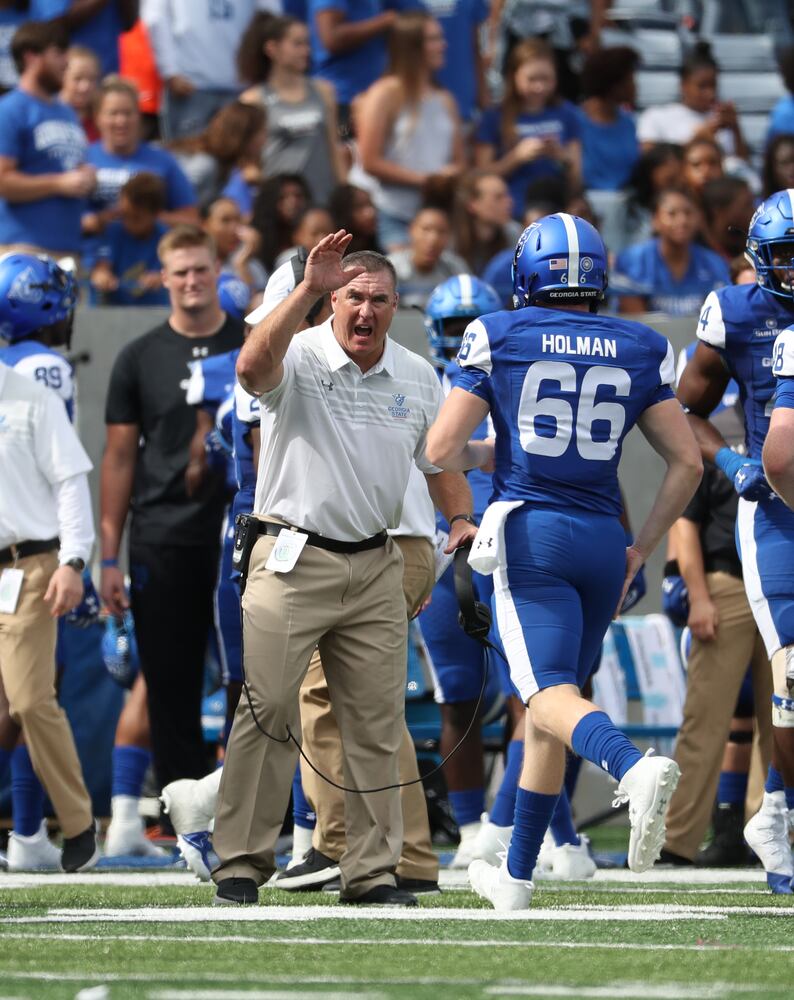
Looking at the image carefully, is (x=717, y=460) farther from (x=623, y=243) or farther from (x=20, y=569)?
(x=623, y=243)

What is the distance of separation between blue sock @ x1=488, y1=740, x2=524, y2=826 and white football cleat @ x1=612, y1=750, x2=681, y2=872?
7.28ft

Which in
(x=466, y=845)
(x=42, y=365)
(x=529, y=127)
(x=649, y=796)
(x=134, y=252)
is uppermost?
(x=529, y=127)

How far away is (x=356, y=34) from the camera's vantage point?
13.6 metres

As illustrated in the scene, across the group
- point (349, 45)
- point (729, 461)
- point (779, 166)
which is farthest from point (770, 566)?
point (349, 45)

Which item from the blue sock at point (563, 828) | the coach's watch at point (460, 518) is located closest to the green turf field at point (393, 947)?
the blue sock at point (563, 828)

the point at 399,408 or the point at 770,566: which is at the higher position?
the point at 399,408

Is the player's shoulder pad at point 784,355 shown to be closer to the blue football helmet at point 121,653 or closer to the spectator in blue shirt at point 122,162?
the blue football helmet at point 121,653

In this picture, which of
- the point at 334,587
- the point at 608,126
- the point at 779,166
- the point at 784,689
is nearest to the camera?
the point at 334,587

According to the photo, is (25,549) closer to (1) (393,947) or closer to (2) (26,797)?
(2) (26,797)

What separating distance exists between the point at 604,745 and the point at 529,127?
28.9 feet

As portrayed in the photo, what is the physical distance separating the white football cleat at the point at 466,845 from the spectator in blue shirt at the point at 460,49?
23.2ft

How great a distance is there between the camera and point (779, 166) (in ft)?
43.7

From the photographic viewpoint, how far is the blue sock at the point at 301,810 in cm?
777

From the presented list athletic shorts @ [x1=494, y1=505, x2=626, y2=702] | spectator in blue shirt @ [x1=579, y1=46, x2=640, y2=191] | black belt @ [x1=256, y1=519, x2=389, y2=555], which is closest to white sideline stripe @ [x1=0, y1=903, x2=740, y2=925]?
athletic shorts @ [x1=494, y1=505, x2=626, y2=702]
